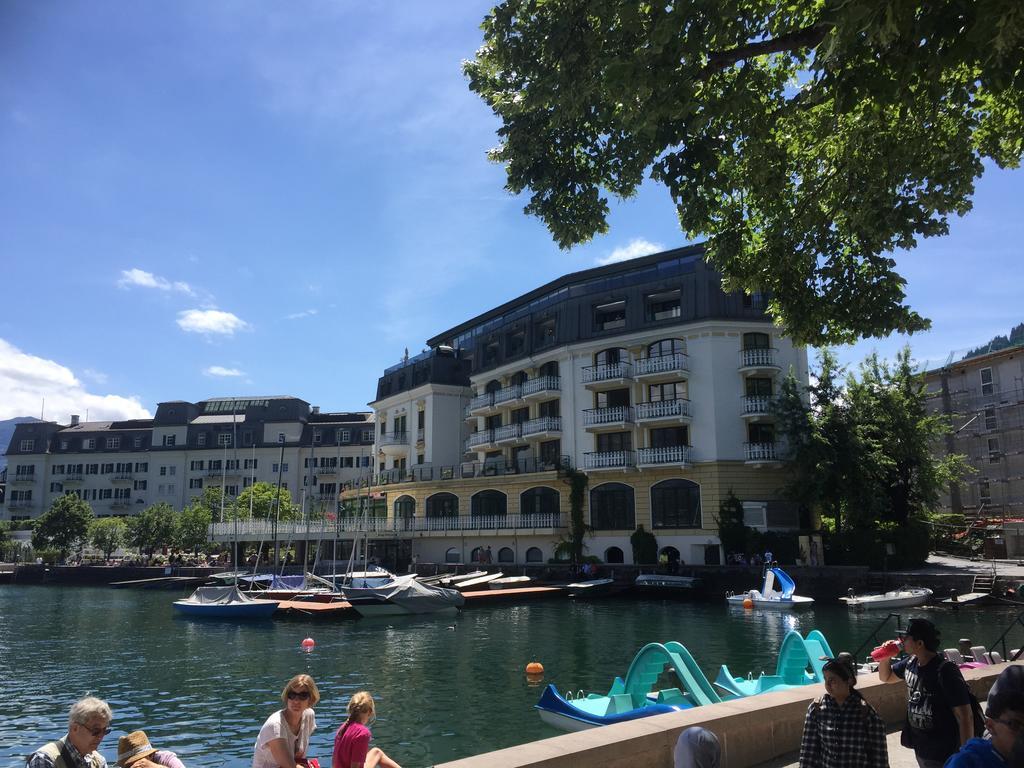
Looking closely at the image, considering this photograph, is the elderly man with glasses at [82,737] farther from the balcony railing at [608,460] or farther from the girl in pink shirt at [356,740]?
the balcony railing at [608,460]

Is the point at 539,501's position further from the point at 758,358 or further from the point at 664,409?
the point at 758,358

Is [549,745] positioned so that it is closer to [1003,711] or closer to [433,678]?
[1003,711]

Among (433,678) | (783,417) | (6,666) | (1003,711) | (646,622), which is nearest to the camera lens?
(1003,711)

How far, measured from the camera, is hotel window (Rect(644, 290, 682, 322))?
4578 cm

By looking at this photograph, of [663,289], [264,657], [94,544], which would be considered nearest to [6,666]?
[264,657]

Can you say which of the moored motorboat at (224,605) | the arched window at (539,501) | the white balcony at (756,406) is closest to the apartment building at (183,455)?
the arched window at (539,501)

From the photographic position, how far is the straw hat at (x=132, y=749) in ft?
19.1

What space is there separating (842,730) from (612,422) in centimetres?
4036

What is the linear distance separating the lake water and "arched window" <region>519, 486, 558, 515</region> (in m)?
11.6

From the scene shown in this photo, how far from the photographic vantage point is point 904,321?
12.1 m

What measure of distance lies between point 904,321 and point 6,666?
26.4 meters

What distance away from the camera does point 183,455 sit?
95188 mm

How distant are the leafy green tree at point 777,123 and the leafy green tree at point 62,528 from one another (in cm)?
7638

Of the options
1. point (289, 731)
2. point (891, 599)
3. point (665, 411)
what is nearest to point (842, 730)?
point (289, 731)
